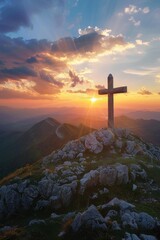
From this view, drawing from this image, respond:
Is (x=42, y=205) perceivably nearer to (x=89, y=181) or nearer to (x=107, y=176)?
(x=89, y=181)

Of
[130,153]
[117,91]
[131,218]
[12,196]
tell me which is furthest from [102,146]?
[131,218]

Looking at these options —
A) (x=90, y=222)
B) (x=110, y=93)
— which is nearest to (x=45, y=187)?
(x=90, y=222)

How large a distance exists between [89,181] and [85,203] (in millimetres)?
2549

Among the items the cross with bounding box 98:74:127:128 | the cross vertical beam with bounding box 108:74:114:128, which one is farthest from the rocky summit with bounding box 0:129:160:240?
the cross vertical beam with bounding box 108:74:114:128

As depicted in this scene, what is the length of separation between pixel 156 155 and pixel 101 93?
52.7 ft

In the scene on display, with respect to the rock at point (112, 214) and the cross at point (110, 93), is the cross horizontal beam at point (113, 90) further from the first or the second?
the rock at point (112, 214)

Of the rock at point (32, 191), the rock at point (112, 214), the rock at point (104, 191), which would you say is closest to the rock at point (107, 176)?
the rock at point (104, 191)

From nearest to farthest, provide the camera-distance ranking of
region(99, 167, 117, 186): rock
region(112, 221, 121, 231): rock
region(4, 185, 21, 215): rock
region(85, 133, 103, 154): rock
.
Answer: region(112, 221, 121, 231): rock
region(4, 185, 21, 215): rock
region(99, 167, 117, 186): rock
region(85, 133, 103, 154): rock

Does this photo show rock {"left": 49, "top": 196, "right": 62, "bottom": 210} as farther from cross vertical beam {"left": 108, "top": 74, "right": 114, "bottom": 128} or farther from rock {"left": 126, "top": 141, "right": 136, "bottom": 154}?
cross vertical beam {"left": 108, "top": 74, "right": 114, "bottom": 128}

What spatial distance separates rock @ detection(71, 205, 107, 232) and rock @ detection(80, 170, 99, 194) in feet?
33.0

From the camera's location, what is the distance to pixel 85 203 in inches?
1013

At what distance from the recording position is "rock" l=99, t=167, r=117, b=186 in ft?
91.2

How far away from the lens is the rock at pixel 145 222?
16.6 m

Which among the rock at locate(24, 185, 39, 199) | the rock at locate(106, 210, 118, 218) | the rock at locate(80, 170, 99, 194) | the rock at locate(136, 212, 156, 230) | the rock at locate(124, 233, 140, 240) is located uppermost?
the rock at locate(124, 233, 140, 240)
